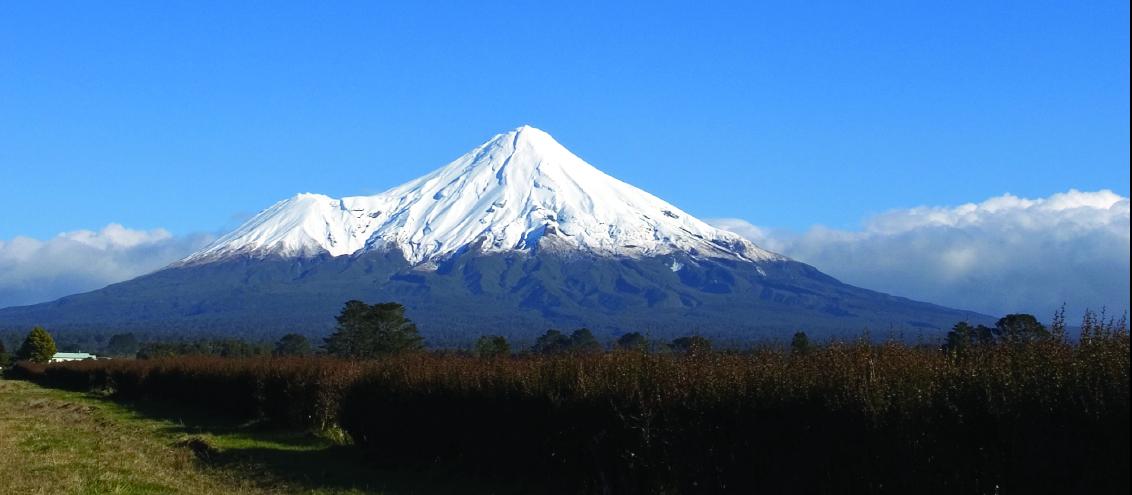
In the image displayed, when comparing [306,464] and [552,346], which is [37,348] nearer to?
[306,464]

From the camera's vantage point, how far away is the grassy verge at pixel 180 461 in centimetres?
1622

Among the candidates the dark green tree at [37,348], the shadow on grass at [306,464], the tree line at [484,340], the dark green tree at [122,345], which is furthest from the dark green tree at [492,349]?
the dark green tree at [122,345]

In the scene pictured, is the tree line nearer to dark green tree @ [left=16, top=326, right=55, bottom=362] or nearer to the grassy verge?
dark green tree @ [left=16, top=326, right=55, bottom=362]

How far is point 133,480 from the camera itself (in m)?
16.4

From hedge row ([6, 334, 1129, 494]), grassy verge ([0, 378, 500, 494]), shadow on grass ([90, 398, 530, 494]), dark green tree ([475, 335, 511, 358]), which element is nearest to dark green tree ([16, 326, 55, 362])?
dark green tree ([475, 335, 511, 358])

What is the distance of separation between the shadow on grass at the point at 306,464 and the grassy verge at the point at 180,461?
0.02 m

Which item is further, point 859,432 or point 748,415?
point 748,415

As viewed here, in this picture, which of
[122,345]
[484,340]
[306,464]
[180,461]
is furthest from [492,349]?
[122,345]

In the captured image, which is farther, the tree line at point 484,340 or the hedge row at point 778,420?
the tree line at point 484,340

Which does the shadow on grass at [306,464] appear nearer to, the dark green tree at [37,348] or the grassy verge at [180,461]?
the grassy verge at [180,461]

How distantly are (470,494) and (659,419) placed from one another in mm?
3628

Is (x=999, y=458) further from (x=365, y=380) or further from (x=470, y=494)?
(x=365, y=380)

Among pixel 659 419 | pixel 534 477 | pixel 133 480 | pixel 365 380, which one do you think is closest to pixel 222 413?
pixel 365 380

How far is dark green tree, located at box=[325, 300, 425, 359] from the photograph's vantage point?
62438 mm
